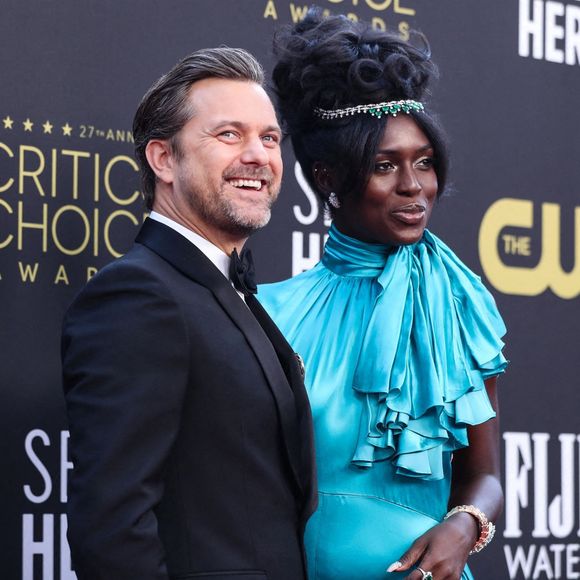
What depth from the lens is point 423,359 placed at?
224 centimetres

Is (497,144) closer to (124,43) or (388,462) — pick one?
(124,43)

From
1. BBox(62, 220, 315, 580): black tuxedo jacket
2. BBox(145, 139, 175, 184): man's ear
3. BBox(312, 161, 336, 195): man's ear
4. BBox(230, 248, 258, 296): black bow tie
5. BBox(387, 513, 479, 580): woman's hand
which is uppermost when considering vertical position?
BBox(312, 161, 336, 195): man's ear

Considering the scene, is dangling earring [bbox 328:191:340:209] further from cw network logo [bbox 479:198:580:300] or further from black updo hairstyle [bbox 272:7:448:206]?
cw network logo [bbox 479:198:580:300]

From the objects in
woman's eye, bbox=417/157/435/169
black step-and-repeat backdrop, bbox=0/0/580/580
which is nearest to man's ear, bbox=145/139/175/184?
woman's eye, bbox=417/157/435/169

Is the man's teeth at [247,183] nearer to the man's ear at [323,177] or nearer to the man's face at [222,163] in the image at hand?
the man's face at [222,163]

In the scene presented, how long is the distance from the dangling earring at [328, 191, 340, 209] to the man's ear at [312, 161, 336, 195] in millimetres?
10

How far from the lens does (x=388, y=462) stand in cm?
219

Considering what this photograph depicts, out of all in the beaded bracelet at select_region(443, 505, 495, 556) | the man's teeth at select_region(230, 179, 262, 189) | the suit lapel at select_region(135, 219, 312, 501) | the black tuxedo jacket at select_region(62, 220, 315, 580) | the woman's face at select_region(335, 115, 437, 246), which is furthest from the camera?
the woman's face at select_region(335, 115, 437, 246)

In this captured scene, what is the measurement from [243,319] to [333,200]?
0.65 m

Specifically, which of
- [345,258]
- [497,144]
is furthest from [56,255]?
[497,144]

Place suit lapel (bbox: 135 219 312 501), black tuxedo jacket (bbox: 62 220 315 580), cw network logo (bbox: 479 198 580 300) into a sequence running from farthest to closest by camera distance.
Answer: cw network logo (bbox: 479 198 580 300)
suit lapel (bbox: 135 219 312 501)
black tuxedo jacket (bbox: 62 220 315 580)

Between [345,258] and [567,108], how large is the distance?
1659 mm

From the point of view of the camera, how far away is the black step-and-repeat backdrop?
2.66m

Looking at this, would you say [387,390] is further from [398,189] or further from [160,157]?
[160,157]
